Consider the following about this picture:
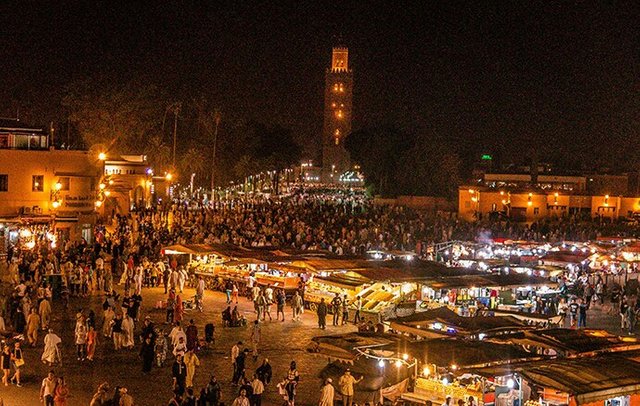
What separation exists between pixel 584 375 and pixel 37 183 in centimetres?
2919

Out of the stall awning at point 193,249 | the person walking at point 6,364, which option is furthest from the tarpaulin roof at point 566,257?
the person walking at point 6,364

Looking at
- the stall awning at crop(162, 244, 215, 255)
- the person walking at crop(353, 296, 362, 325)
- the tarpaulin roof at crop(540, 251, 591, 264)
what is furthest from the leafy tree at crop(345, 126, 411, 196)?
the person walking at crop(353, 296, 362, 325)

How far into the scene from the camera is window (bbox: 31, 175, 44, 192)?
38938 millimetres

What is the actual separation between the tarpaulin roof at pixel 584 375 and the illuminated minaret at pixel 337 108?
151 metres

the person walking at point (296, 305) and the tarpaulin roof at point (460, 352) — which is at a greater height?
the tarpaulin roof at point (460, 352)

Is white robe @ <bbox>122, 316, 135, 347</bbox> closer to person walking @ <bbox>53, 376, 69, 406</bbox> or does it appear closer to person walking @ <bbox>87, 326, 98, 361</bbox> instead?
person walking @ <bbox>87, 326, 98, 361</bbox>

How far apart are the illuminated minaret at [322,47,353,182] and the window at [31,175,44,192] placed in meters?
128

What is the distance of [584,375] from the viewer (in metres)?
15.0

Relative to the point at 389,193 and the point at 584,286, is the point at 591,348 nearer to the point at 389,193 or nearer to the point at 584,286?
the point at 584,286

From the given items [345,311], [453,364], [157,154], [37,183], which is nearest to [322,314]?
[345,311]

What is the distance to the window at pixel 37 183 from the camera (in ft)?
128

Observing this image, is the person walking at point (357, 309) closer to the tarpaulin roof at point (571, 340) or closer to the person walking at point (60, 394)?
the tarpaulin roof at point (571, 340)

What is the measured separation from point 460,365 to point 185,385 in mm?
5259

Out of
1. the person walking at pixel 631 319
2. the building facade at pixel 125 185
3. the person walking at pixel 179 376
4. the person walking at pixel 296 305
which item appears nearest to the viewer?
the person walking at pixel 179 376
